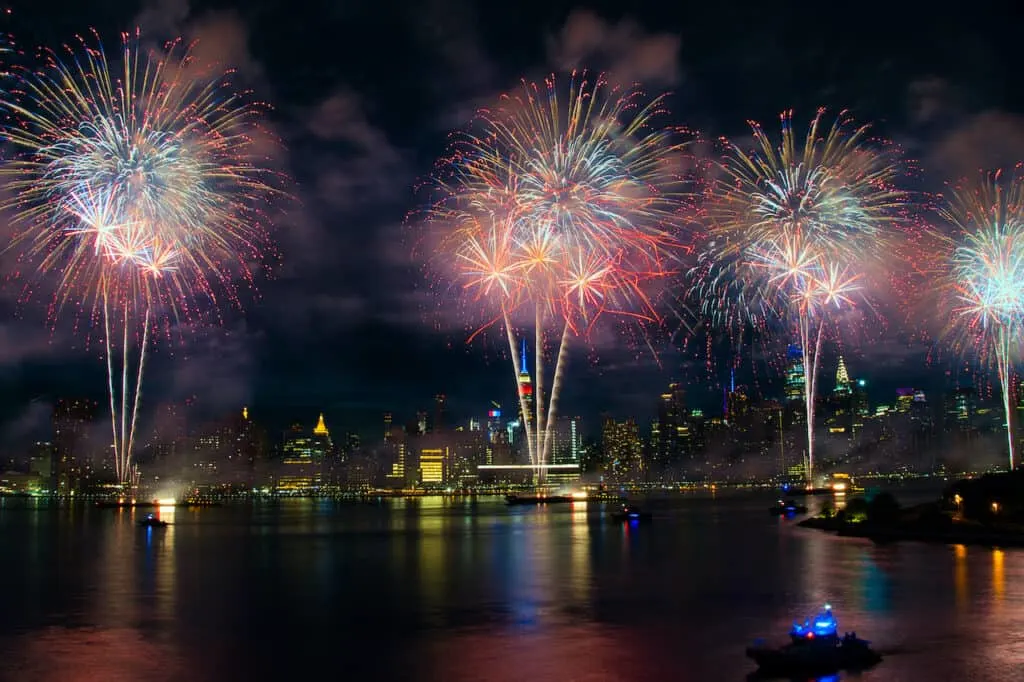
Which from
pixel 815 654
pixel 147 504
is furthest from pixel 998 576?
pixel 147 504

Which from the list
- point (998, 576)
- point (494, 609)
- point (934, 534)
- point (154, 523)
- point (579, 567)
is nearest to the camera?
point (494, 609)

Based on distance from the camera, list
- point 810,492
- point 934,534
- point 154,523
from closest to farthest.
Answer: point 934,534
point 154,523
point 810,492

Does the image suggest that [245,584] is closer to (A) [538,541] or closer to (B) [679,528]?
(A) [538,541]

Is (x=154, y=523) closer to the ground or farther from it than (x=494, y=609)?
closer to the ground

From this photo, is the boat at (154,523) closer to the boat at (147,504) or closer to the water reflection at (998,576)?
the boat at (147,504)

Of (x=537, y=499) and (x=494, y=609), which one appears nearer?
(x=494, y=609)

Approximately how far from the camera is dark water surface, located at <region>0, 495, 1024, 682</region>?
2136 centimetres

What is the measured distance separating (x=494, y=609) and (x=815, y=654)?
12298 millimetres

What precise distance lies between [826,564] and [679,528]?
31372mm

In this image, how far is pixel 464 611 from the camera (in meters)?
29.6

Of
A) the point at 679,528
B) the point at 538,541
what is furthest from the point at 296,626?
the point at 679,528

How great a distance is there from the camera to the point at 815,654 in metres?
19.5

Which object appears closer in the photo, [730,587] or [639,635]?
[639,635]

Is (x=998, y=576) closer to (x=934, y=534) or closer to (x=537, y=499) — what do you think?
(x=934, y=534)
